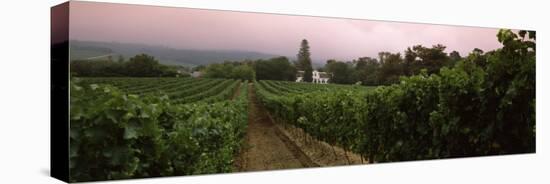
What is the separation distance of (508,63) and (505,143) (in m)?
1.02

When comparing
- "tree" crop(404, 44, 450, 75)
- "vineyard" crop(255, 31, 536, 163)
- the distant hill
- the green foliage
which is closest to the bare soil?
"vineyard" crop(255, 31, 536, 163)

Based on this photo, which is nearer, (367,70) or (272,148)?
(272,148)

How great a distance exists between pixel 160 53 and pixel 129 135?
3.66ft

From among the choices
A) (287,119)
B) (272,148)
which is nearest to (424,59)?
(287,119)

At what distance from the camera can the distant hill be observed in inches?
237

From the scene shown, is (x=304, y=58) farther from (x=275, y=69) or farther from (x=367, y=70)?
(x=367, y=70)

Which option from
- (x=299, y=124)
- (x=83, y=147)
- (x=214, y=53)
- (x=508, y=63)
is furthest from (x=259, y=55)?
(x=508, y=63)

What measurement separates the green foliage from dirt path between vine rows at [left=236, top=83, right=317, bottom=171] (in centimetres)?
81

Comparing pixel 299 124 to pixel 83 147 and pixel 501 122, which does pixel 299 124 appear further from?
pixel 83 147

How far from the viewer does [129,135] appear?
5742 mm

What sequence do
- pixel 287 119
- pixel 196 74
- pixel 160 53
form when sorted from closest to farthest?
pixel 160 53 < pixel 196 74 < pixel 287 119

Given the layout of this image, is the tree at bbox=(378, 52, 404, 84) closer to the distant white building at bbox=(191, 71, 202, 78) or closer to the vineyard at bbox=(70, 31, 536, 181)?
the vineyard at bbox=(70, 31, 536, 181)

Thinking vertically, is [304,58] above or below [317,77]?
above

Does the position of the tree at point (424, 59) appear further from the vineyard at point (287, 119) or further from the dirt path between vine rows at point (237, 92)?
the dirt path between vine rows at point (237, 92)
